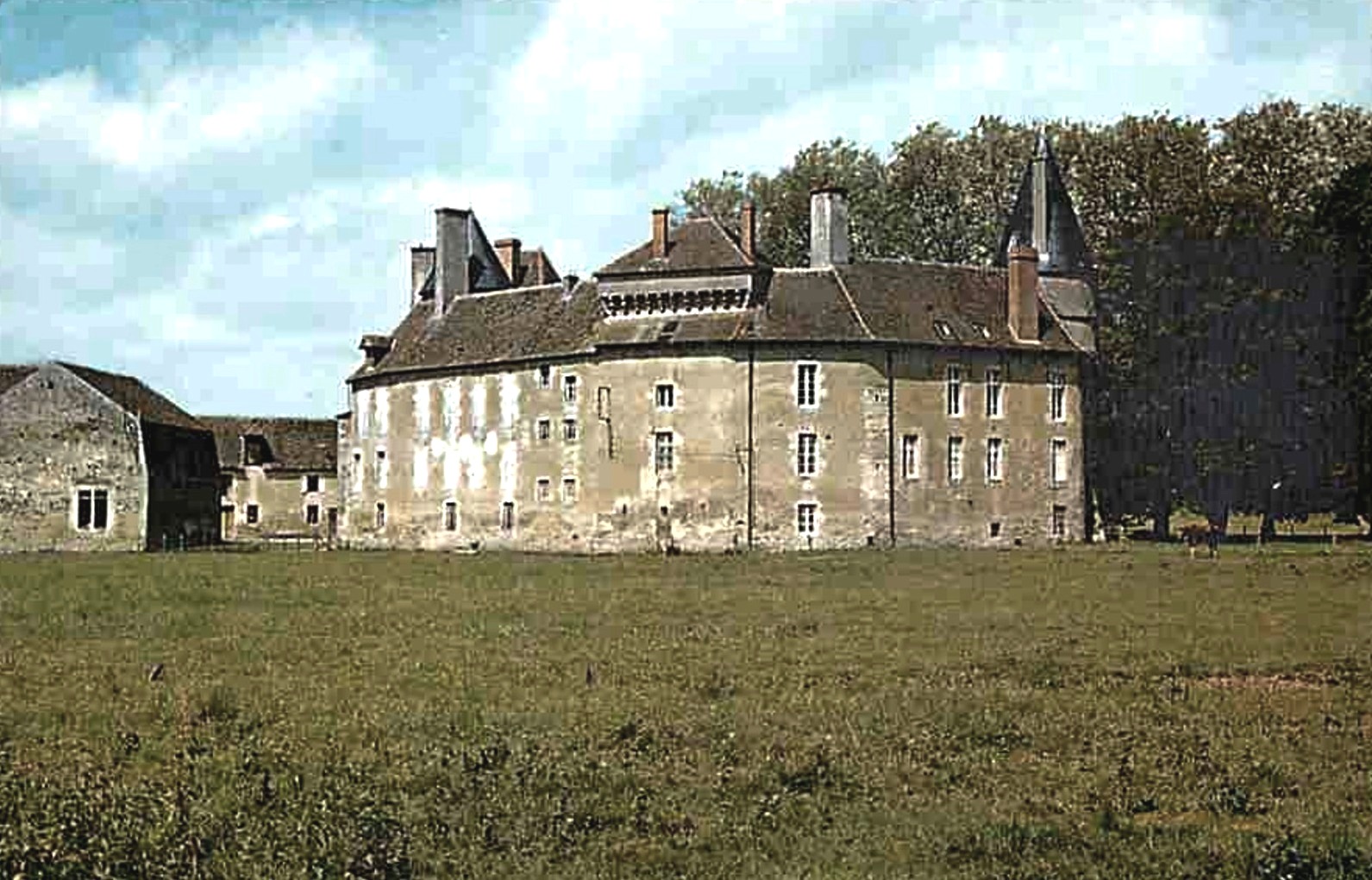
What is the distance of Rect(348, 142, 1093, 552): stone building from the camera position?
62.1m

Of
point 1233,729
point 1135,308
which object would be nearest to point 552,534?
point 1135,308

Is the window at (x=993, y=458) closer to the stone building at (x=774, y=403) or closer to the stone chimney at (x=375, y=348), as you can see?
the stone building at (x=774, y=403)

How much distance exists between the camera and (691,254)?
208 feet

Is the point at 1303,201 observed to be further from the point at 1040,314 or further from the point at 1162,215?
the point at 1040,314

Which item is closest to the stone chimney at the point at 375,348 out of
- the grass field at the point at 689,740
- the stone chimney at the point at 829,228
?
the stone chimney at the point at 829,228

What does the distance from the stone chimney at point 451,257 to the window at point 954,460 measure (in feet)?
74.4

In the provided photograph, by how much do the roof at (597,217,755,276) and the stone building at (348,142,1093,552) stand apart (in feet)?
0.30

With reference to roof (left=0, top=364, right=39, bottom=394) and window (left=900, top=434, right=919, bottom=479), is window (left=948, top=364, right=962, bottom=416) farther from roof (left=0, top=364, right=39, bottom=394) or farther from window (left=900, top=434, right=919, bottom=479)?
roof (left=0, top=364, right=39, bottom=394)

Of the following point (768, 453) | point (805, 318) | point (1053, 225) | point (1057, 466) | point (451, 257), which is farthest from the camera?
point (451, 257)

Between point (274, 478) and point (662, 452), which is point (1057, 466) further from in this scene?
point (274, 478)

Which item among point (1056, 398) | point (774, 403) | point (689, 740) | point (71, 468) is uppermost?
point (1056, 398)

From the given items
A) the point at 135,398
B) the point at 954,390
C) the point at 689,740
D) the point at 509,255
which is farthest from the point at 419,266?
the point at 689,740

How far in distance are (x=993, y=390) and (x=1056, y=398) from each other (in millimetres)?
2724

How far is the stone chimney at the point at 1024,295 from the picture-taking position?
2594 inches
